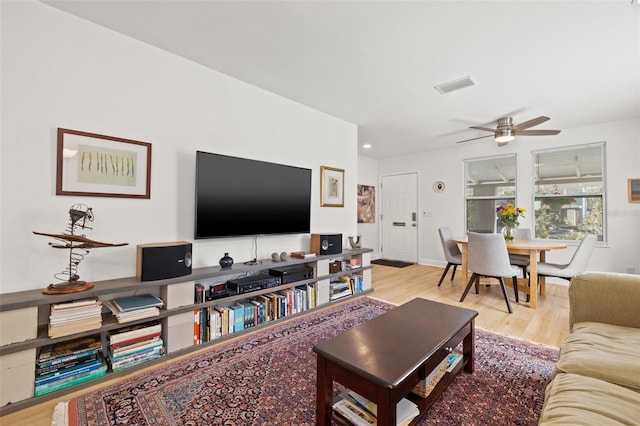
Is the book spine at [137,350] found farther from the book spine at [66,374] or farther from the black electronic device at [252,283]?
the black electronic device at [252,283]

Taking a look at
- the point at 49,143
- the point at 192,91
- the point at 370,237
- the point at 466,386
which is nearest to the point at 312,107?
the point at 192,91

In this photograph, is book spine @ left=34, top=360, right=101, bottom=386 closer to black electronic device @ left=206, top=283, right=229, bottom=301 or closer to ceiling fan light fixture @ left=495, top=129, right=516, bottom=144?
black electronic device @ left=206, top=283, right=229, bottom=301

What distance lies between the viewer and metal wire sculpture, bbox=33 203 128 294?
Result: 1695mm

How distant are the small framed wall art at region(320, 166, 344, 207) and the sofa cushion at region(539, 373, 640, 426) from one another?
280 centimetres

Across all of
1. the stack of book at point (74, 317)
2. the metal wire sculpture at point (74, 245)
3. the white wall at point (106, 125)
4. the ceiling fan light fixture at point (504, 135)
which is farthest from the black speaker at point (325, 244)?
the ceiling fan light fixture at point (504, 135)

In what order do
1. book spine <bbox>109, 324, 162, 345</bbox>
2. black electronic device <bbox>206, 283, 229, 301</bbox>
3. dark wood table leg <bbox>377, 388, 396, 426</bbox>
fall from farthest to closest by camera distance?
black electronic device <bbox>206, 283, 229, 301</bbox>, book spine <bbox>109, 324, 162, 345</bbox>, dark wood table leg <bbox>377, 388, 396, 426</bbox>

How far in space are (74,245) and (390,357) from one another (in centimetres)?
208

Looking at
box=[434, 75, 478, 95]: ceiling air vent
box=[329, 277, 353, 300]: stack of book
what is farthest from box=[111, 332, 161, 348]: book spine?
box=[434, 75, 478, 95]: ceiling air vent

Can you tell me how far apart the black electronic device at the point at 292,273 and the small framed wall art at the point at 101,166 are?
4.37ft

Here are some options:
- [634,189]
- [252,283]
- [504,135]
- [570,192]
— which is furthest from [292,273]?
[634,189]

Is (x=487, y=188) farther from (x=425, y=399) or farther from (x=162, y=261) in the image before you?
(x=162, y=261)

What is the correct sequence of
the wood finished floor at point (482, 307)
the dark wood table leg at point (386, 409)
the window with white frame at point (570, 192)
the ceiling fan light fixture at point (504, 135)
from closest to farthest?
the dark wood table leg at point (386, 409) < the wood finished floor at point (482, 307) < the ceiling fan light fixture at point (504, 135) < the window with white frame at point (570, 192)

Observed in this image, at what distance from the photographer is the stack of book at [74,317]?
1628 mm

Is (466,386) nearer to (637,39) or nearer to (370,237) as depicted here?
(637,39)
